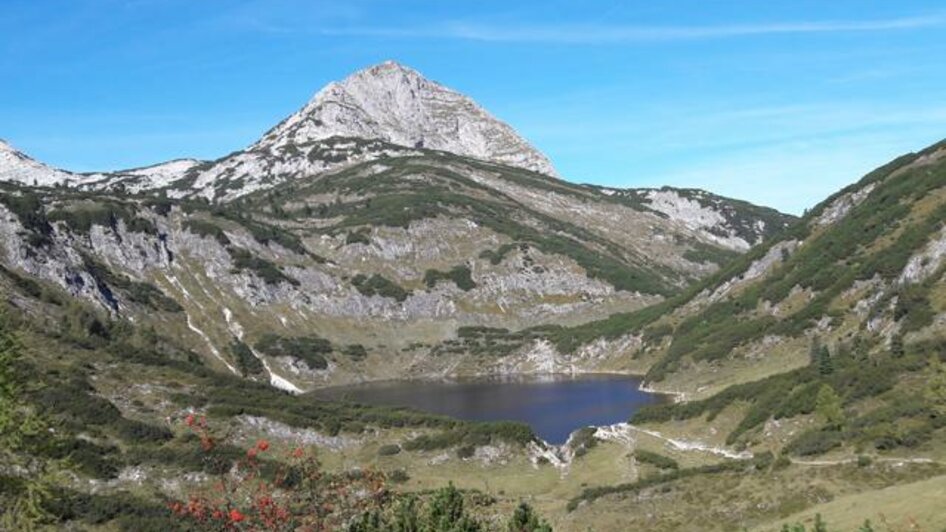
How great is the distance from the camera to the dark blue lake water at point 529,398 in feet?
441

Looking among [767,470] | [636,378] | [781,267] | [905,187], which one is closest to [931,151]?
[905,187]

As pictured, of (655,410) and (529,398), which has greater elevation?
(655,410)

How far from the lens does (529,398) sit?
161m

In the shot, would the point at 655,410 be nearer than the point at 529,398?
Yes

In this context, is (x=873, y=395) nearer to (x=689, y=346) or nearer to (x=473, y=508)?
(x=473, y=508)

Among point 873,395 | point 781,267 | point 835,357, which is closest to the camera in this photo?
point 873,395

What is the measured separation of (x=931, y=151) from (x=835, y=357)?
91.8m

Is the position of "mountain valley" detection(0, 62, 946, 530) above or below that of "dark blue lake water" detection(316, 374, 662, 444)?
above

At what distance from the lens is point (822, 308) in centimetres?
13750

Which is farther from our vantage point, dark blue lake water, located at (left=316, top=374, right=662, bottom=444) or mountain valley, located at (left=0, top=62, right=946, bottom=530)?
dark blue lake water, located at (left=316, top=374, right=662, bottom=444)

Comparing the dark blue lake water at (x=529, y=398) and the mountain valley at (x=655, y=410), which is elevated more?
the mountain valley at (x=655, y=410)

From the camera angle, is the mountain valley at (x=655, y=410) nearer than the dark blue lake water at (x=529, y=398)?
Yes

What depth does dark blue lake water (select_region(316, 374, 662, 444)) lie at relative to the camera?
441 ft

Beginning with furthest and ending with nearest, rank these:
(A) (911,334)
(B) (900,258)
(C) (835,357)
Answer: (B) (900,258) → (C) (835,357) → (A) (911,334)
